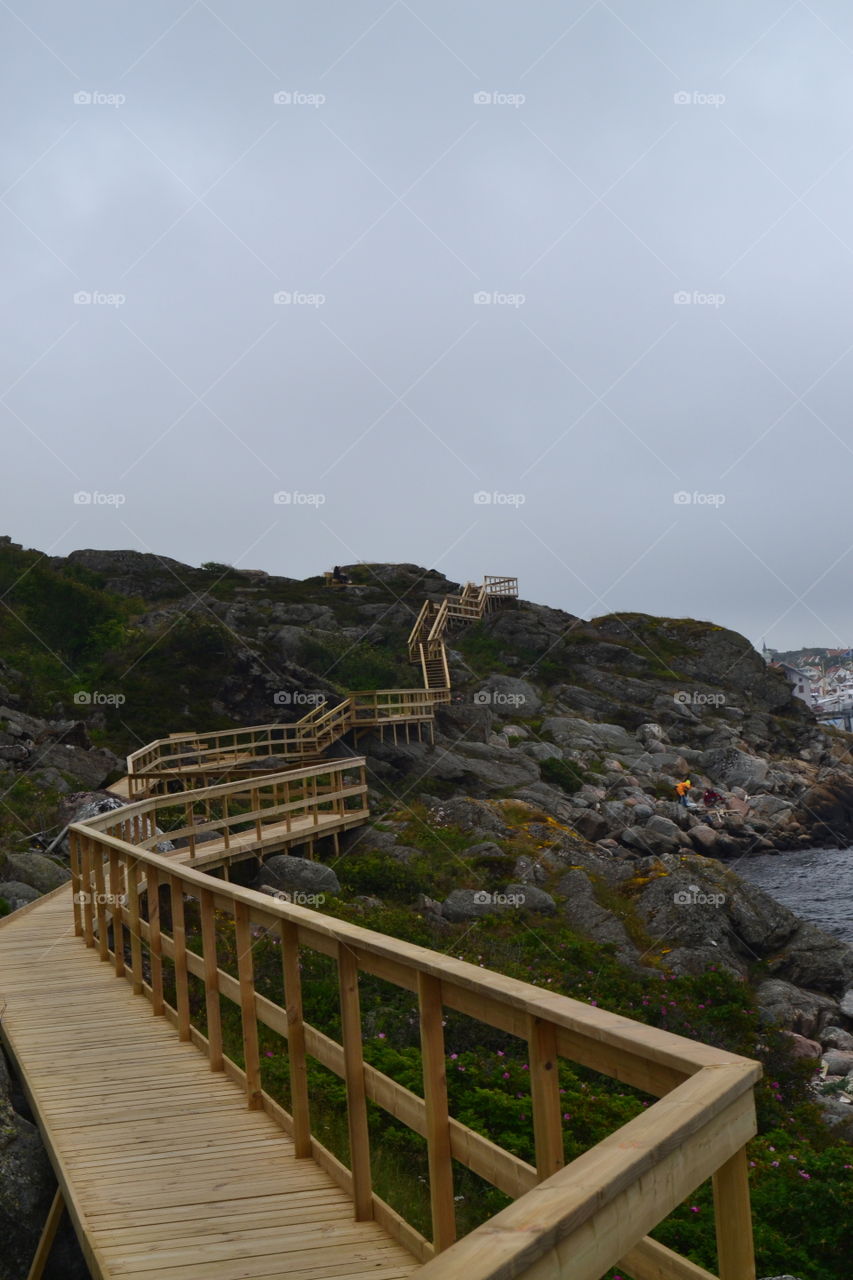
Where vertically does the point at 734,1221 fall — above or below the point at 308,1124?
above

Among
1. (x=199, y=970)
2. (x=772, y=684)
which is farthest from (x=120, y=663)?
(x=772, y=684)

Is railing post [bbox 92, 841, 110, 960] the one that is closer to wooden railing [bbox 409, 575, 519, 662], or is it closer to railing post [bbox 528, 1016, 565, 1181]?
railing post [bbox 528, 1016, 565, 1181]

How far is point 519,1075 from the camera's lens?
8953 mm

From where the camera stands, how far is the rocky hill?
50.2ft

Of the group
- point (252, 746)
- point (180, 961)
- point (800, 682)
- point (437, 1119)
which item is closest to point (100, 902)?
point (180, 961)

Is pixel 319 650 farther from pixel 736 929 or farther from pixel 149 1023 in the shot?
pixel 149 1023

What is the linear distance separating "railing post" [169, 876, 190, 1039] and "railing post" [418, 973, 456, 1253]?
13.0ft

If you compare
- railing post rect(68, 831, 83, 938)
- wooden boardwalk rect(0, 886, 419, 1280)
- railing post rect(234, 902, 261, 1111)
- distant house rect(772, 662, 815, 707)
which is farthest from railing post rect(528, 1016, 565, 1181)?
distant house rect(772, 662, 815, 707)

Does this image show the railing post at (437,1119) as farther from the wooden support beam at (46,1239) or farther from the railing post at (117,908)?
the railing post at (117,908)

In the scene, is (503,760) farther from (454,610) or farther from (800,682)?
(800,682)

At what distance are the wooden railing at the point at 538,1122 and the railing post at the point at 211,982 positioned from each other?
0.24 feet

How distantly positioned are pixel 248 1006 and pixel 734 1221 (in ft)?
12.9

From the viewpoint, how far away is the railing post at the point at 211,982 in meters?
6.37

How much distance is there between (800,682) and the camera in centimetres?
10831
